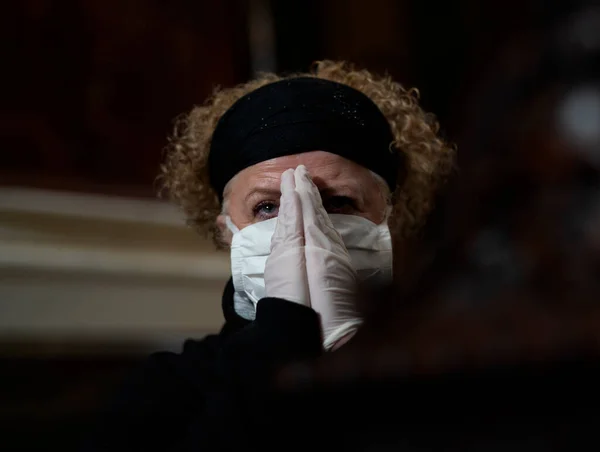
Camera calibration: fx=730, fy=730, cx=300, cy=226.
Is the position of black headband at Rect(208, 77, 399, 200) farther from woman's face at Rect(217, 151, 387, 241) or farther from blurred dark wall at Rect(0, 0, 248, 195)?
blurred dark wall at Rect(0, 0, 248, 195)

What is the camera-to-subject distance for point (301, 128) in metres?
1.17

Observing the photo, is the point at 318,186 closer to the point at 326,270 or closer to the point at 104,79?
the point at 326,270

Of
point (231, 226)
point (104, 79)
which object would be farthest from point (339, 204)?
point (104, 79)

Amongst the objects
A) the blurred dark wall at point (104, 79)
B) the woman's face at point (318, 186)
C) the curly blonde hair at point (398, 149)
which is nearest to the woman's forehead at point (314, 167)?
the woman's face at point (318, 186)

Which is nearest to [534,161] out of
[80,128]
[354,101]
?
[354,101]

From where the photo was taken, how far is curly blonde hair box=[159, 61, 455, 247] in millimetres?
1411

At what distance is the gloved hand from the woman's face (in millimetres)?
53

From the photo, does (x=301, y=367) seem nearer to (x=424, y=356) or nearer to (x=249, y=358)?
(x=424, y=356)

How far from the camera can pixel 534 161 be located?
744 millimetres

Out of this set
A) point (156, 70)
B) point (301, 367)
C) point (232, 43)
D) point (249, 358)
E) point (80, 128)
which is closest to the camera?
point (301, 367)

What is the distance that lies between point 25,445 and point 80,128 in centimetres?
93

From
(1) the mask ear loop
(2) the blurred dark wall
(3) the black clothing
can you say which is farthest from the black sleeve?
(2) the blurred dark wall

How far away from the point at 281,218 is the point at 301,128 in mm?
176

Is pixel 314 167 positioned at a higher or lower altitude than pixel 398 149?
lower
